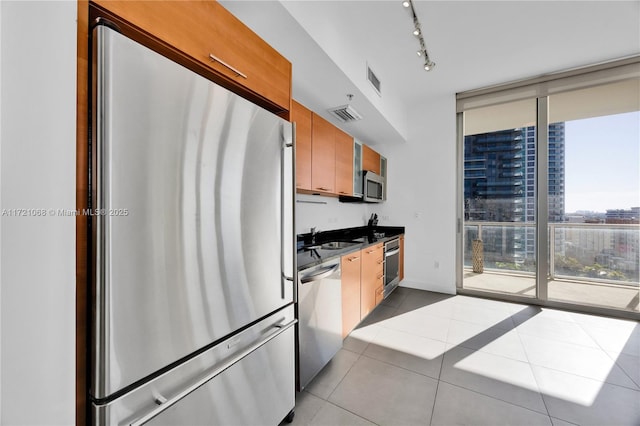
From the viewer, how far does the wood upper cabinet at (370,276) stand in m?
2.63

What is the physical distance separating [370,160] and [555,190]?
2356mm

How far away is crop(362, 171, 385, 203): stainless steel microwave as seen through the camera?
11.0 ft

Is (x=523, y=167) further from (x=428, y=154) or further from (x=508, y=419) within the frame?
(x=508, y=419)

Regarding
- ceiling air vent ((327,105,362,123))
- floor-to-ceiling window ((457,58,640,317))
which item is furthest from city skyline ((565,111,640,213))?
ceiling air vent ((327,105,362,123))

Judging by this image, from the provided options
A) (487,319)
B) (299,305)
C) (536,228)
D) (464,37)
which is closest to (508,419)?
(299,305)

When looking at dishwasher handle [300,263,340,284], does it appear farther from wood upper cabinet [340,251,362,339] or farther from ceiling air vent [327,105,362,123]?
ceiling air vent [327,105,362,123]

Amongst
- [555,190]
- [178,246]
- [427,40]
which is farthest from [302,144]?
[555,190]

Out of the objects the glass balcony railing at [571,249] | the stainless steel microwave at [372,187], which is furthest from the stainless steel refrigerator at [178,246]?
the glass balcony railing at [571,249]

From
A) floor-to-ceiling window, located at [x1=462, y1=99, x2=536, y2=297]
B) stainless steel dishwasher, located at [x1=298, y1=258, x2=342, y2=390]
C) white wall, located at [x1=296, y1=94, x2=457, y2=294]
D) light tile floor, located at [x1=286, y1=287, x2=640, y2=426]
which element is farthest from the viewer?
white wall, located at [x1=296, y1=94, x2=457, y2=294]

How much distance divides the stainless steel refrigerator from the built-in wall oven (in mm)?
2218

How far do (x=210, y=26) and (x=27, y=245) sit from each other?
38.8 inches

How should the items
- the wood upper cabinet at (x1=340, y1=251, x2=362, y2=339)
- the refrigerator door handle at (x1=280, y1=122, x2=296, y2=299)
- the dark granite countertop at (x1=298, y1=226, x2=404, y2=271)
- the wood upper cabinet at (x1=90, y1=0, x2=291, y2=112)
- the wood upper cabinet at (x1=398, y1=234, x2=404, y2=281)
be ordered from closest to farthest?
the wood upper cabinet at (x1=90, y1=0, x2=291, y2=112)
the refrigerator door handle at (x1=280, y1=122, x2=296, y2=299)
the dark granite countertop at (x1=298, y1=226, x2=404, y2=271)
the wood upper cabinet at (x1=340, y1=251, x2=362, y2=339)
the wood upper cabinet at (x1=398, y1=234, x2=404, y2=281)

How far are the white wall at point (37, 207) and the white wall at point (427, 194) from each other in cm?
400

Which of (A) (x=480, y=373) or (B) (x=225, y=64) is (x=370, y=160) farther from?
(B) (x=225, y=64)
